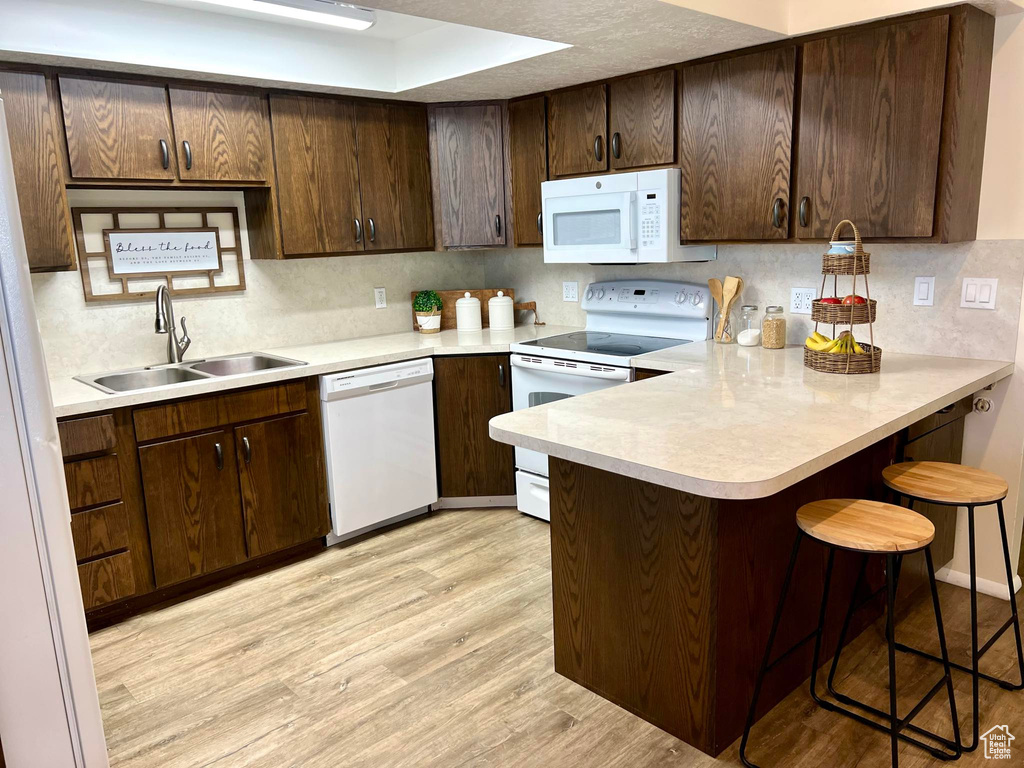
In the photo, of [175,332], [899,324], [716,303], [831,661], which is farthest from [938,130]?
[175,332]

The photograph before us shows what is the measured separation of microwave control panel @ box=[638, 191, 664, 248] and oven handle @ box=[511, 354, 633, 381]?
0.57 metres

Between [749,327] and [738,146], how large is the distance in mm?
783

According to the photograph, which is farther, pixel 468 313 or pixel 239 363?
pixel 468 313

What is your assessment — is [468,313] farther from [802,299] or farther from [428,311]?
[802,299]

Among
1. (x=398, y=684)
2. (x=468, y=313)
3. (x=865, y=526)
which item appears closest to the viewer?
(x=865, y=526)

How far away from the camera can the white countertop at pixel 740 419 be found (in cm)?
164

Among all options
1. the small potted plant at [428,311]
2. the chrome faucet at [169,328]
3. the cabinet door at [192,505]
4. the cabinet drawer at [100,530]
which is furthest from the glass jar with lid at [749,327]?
the cabinet drawer at [100,530]

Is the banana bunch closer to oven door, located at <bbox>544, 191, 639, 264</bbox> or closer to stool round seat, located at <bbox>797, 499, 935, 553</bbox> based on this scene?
stool round seat, located at <bbox>797, 499, 935, 553</bbox>

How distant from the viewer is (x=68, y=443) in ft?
8.31

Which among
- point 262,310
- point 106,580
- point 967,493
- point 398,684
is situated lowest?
point 398,684

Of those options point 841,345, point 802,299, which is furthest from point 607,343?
point 841,345

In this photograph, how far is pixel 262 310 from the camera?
3.57 metres

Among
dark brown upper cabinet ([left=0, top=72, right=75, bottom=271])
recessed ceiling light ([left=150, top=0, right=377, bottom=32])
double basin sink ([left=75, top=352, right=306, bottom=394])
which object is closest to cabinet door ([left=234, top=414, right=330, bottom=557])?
double basin sink ([left=75, top=352, right=306, bottom=394])

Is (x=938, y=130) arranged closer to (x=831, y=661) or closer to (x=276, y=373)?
(x=831, y=661)
